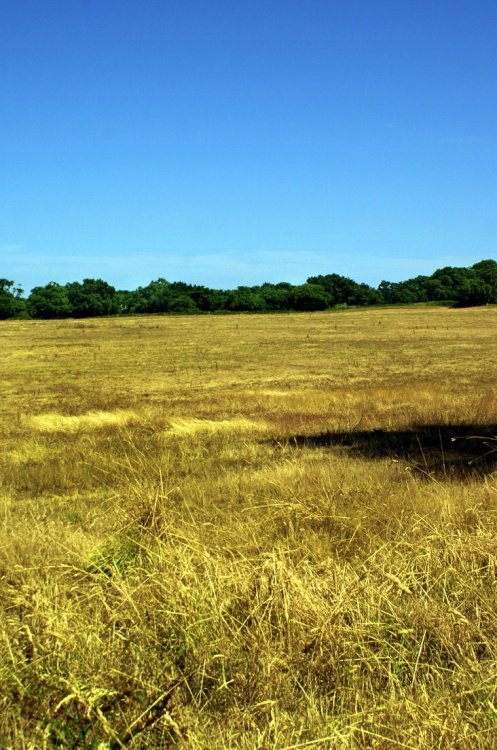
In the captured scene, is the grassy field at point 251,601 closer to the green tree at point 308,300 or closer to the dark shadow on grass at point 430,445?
the dark shadow on grass at point 430,445

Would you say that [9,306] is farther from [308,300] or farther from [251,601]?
[251,601]

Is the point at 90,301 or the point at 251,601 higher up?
the point at 90,301

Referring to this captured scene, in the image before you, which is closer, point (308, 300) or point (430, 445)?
point (430, 445)

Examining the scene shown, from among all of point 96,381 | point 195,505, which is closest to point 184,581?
point 195,505

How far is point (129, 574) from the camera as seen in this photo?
4.39 meters

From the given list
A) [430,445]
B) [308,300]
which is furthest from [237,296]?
[430,445]

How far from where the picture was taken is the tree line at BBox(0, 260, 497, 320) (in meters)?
104

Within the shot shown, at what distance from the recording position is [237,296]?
113500 millimetres

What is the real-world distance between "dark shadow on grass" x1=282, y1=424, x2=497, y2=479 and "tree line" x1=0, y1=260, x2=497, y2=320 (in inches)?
3588

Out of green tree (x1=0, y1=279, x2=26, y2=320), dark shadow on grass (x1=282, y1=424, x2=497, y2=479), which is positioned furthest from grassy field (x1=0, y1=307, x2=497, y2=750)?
green tree (x1=0, y1=279, x2=26, y2=320)

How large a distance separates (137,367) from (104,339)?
21.1 metres

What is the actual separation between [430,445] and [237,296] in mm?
103380

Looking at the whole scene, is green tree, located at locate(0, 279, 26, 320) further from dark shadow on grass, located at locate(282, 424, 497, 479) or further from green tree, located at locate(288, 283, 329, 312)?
dark shadow on grass, located at locate(282, 424, 497, 479)

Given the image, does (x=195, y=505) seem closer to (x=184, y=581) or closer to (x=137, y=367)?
(x=184, y=581)
